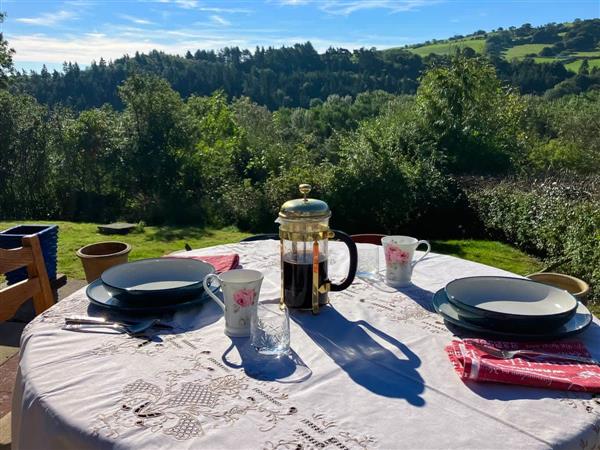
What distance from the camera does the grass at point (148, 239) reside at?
19.2ft

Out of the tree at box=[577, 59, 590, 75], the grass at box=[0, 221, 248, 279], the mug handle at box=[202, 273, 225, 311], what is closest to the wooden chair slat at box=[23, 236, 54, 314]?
the mug handle at box=[202, 273, 225, 311]


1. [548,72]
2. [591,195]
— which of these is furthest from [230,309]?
[548,72]

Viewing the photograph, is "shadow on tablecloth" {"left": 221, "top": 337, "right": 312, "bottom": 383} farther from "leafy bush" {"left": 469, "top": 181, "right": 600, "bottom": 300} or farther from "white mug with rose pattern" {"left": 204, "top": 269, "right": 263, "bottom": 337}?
"leafy bush" {"left": 469, "top": 181, "right": 600, "bottom": 300}

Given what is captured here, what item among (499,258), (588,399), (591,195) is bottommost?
(499,258)

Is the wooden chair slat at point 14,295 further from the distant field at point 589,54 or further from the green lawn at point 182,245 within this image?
the distant field at point 589,54

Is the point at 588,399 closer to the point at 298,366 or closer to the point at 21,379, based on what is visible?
the point at 298,366

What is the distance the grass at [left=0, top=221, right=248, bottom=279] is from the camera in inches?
230

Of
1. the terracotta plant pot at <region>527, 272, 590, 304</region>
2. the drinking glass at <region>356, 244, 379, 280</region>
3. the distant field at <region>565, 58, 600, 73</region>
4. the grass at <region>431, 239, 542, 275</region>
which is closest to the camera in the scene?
the drinking glass at <region>356, 244, 379, 280</region>

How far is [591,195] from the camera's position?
5.30m

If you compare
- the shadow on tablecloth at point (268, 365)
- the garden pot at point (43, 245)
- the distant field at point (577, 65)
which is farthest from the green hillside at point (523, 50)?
the shadow on tablecloth at point (268, 365)

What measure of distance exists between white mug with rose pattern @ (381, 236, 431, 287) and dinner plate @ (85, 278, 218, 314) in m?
0.59

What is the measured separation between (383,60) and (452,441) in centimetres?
4928

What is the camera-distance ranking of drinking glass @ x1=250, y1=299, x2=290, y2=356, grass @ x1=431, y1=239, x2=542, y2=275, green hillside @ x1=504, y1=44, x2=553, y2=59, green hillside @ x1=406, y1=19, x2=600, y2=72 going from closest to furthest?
drinking glass @ x1=250, y1=299, x2=290, y2=356
grass @ x1=431, y1=239, x2=542, y2=275
green hillside @ x1=406, y1=19, x2=600, y2=72
green hillside @ x1=504, y1=44, x2=553, y2=59

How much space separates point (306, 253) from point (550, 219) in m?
4.69
